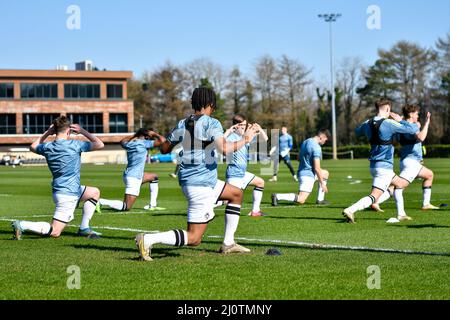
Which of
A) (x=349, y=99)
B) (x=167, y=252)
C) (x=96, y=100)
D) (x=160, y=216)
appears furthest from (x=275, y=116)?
(x=167, y=252)

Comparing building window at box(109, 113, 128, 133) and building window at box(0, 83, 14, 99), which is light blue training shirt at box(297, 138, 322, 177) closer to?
building window at box(0, 83, 14, 99)

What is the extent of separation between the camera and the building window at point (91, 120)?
107 metres

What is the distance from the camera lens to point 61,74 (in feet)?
349

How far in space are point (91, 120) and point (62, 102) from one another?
4.92 m

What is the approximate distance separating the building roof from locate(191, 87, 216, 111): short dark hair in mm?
98061

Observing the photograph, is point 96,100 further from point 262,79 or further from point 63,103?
point 262,79

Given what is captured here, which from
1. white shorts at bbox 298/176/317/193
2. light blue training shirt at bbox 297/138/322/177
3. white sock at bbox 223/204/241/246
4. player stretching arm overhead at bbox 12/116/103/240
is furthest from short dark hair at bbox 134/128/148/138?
white sock at bbox 223/204/241/246

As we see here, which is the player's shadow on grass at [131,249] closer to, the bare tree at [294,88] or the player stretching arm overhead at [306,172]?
the player stretching arm overhead at [306,172]

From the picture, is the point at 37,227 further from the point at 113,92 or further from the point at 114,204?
the point at 113,92

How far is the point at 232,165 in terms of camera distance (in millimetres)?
15078

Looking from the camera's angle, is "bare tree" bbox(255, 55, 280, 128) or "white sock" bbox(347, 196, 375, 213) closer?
A: "white sock" bbox(347, 196, 375, 213)

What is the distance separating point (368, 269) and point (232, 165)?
6656 mm

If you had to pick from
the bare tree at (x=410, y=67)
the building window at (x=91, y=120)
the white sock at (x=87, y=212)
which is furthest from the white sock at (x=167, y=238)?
the building window at (x=91, y=120)

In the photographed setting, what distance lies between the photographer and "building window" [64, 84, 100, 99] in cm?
10650
